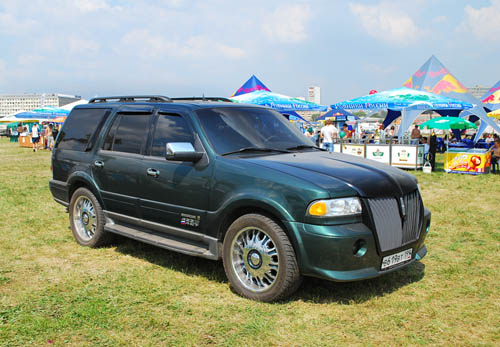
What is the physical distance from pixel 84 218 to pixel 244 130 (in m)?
2.74

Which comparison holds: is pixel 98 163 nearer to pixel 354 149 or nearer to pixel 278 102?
pixel 354 149

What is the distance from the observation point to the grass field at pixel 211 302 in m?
3.52

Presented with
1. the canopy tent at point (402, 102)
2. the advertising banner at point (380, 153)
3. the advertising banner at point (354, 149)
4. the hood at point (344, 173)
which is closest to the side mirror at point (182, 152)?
the hood at point (344, 173)

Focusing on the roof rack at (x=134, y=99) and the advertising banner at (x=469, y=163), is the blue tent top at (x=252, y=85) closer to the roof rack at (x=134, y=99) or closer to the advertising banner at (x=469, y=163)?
the advertising banner at (x=469, y=163)

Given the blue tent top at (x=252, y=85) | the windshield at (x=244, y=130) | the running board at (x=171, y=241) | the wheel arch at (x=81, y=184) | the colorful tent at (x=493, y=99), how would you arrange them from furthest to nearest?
1. the colorful tent at (x=493, y=99)
2. the blue tent top at (x=252, y=85)
3. the wheel arch at (x=81, y=184)
4. the windshield at (x=244, y=130)
5. the running board at (x=171, y=241)

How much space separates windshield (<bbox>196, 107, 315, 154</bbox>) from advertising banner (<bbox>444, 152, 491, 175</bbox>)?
11.1 meters

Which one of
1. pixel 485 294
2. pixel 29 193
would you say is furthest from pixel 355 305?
pixel 29 193

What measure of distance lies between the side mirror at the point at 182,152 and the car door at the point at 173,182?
0.29 feet

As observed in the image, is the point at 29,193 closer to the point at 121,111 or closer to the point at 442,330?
the point at 121,111

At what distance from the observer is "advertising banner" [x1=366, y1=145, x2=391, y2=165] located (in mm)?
15953

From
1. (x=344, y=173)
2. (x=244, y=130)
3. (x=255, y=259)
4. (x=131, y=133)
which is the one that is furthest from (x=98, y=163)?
(x=344, y=173)

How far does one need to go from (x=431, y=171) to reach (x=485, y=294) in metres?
11.9

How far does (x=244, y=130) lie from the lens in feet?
16.2

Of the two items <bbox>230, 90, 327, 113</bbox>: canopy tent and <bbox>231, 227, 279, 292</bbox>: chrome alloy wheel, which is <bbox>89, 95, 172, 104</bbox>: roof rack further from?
<bbox>230, 90, 327, 113</bbox>: canopy tent
